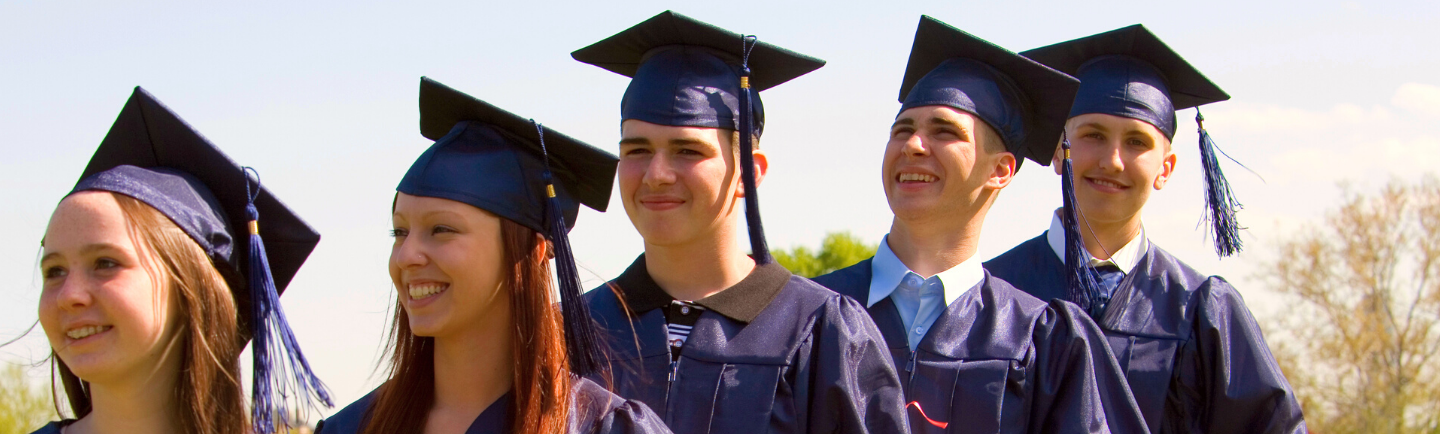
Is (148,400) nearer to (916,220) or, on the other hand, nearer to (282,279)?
(282,279)

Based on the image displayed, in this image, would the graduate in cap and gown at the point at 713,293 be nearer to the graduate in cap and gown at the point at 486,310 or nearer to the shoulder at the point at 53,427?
the graduate in cap and gown at the point at 486,310

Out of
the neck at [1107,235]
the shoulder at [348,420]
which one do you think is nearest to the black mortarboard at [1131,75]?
the neck at [1107,235]

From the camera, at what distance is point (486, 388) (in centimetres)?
291

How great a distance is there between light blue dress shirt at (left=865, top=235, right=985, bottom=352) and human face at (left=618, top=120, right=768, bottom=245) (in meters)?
0.63

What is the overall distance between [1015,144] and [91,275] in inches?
107

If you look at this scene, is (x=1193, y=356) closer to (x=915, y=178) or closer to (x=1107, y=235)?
(x=1107, y=235)

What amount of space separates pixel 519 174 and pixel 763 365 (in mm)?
831

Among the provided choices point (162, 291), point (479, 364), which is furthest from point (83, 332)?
point (479, 364)

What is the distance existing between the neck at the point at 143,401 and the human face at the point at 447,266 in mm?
525

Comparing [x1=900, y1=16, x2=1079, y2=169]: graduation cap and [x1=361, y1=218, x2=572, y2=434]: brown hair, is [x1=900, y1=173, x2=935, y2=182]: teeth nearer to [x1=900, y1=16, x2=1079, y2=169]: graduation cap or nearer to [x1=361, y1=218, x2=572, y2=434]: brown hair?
[x1=900, y1=16, x2=1079, y2=169]: graduation cap

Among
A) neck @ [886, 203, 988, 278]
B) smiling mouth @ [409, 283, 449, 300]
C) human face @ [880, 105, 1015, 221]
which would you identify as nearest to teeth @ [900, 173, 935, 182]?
human face @ [880, 105, 1015, 221]

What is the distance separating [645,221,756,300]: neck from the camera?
3629mm

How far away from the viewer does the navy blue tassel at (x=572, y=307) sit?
9.67 ft

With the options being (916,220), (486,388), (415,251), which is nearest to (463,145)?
(415,251)
